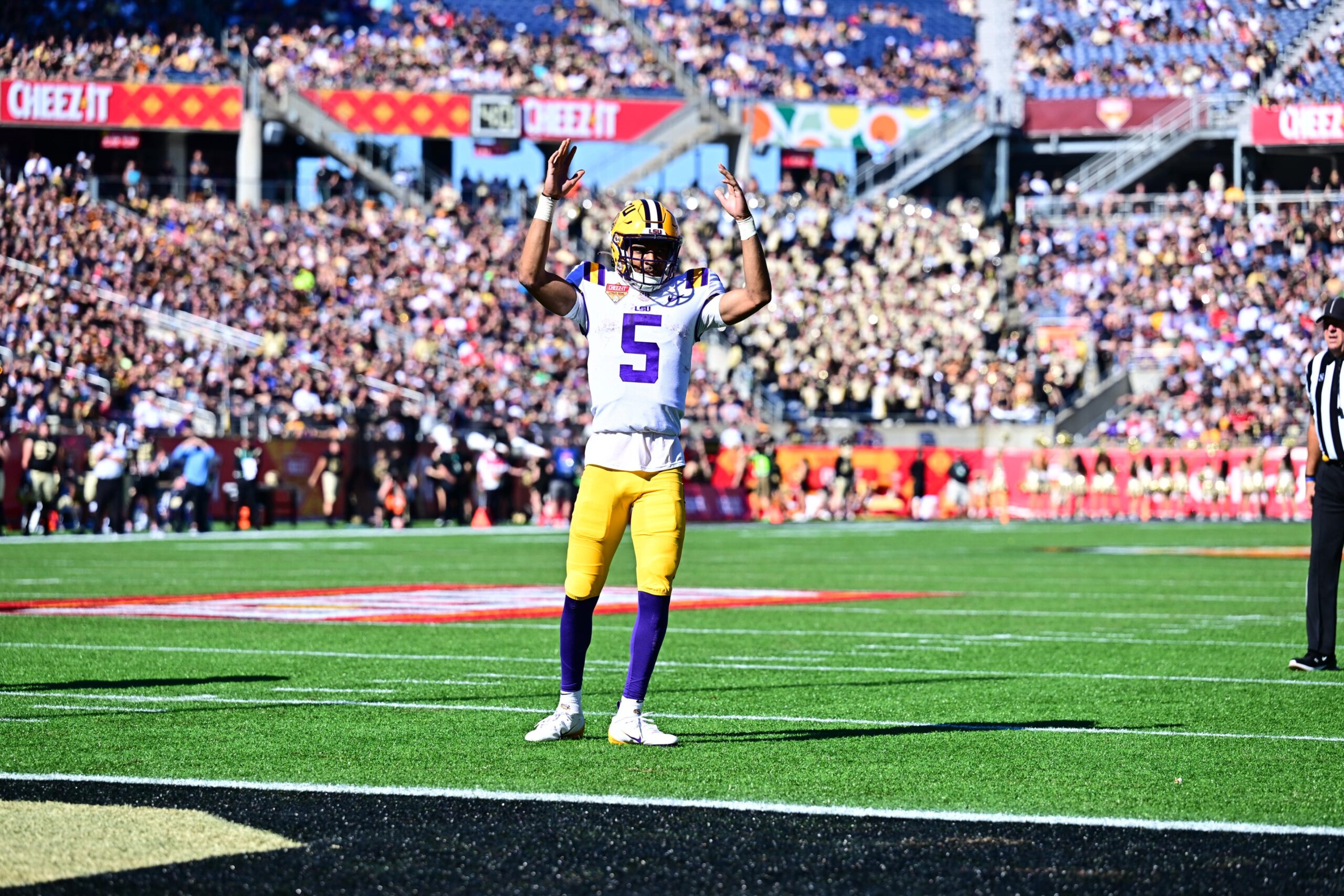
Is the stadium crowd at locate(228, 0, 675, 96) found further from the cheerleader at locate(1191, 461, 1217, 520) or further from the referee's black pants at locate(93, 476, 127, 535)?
the referee's black pants at locate(93, 476, 127, 535)

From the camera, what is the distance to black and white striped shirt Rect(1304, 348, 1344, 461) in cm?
909

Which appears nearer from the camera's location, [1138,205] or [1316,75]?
[1138,205]

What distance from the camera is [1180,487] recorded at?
116 feet

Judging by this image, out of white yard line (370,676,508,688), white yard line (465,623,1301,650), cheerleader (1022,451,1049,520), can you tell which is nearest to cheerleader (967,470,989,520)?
cheerleader (1022,451,1049,520)

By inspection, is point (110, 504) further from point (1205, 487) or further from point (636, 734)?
point (636, 734)

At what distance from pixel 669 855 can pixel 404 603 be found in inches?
351

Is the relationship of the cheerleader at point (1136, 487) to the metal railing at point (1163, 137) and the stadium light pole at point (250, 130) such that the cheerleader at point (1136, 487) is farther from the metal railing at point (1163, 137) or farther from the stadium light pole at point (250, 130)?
the stadium light pole at point (250, 130)

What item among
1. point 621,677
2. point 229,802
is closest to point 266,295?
point 621,677

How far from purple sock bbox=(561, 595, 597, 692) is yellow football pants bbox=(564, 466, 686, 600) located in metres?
0.04

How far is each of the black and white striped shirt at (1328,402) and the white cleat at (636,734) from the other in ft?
13.8

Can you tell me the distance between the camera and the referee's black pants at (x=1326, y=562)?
916cm

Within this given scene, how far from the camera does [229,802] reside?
5.32 m

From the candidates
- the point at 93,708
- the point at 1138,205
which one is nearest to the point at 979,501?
the point at 1138,205

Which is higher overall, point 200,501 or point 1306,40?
point 1306,40
